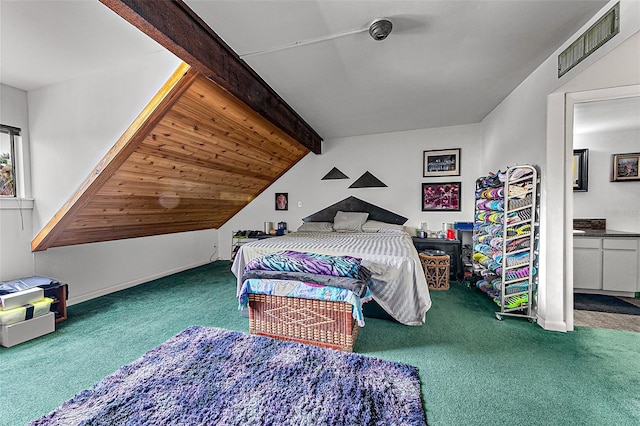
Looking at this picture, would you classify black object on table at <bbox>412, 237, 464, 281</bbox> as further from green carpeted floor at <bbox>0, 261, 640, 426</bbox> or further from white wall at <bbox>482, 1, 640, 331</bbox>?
white wall at <bbox>482, 1, 640, 331</bbox>

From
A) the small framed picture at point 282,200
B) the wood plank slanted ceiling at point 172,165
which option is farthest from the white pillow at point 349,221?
the wood plank slanted ceiling at point 172,165

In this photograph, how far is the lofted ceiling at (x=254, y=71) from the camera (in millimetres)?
1745

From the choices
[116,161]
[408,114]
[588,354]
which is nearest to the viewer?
[588,354]

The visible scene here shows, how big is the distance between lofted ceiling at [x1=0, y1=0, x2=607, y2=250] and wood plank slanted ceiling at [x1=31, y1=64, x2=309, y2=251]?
0.02 m

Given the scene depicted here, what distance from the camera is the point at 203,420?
1.35 metres

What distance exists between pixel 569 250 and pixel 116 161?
13.5 ft

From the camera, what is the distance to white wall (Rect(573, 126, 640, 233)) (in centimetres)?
339

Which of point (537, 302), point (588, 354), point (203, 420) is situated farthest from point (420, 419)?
point (537, 302)

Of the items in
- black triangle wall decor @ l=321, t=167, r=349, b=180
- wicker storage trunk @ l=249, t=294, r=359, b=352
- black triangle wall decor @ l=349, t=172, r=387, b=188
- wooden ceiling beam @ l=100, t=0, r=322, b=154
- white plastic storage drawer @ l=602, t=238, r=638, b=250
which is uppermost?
Result: wooden ceiling beam @ l=100, t=0, r=322, b=154

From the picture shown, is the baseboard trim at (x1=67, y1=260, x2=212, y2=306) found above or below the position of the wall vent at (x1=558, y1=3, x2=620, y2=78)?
below

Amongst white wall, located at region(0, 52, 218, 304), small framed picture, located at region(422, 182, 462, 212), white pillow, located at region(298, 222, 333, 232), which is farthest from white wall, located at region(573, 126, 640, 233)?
white wall, located at region(0, 52, 218, 304)

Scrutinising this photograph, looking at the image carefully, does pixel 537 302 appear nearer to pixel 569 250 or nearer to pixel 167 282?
pixel 569 250

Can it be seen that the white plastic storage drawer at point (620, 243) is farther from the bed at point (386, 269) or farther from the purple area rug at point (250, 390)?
the purple area rug at point (250, 390)

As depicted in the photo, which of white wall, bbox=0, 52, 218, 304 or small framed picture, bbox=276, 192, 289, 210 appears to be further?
small framed picture, bbox=276, 192, 289, 210
